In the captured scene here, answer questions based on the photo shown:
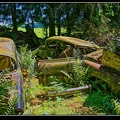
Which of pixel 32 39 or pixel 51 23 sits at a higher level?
pixel 51 23

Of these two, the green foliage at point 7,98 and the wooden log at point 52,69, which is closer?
the green foliage at point 7,98

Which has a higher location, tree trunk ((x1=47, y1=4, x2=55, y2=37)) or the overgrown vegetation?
tree trunk ((x1=47, y1=4, x2=55, y2=37))

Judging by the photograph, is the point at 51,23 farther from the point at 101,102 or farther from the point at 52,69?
the point at 101,102

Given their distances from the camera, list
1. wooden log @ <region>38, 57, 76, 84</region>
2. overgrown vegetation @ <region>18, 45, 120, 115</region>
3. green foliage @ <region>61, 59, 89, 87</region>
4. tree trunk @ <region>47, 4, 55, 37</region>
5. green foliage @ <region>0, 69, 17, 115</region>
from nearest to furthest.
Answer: green foliage @ <region>0, 69, 17, 115</region>, overgrown vegetation @ <region>18, 45, 120, 115</region>, green foliage @ <region>61, 59, 89, 87</region>, wooden log @ <region>38, 57, 76, 84</region>, tree trunk @ <region>47, 4, 55, 37</region>

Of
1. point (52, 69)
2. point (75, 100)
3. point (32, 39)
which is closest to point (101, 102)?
point (75, 100)

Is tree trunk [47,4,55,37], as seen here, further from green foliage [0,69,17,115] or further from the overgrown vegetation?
green foliage [0,69,17,115]

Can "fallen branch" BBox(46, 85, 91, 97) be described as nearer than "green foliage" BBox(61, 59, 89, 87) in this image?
Yes

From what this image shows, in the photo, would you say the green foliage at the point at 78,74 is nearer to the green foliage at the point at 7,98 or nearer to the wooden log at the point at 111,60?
the wooden log at the point at 111,60

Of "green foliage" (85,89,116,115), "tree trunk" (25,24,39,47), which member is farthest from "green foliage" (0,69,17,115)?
"tree trunk" (25,24,39,47)

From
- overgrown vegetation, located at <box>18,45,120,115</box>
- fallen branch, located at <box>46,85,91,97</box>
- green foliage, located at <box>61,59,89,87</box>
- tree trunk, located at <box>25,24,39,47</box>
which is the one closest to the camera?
overgrown vegetation, located at <box>18,45,120,115</box>

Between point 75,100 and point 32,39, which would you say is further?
point 32,39

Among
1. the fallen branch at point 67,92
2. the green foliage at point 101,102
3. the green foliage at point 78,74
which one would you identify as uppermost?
the green foliage at point 78,74

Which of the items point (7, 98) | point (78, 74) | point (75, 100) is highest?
point (7, 98)

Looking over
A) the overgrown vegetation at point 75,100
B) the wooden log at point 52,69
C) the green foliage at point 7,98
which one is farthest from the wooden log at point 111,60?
the green foliage at point 7,98
